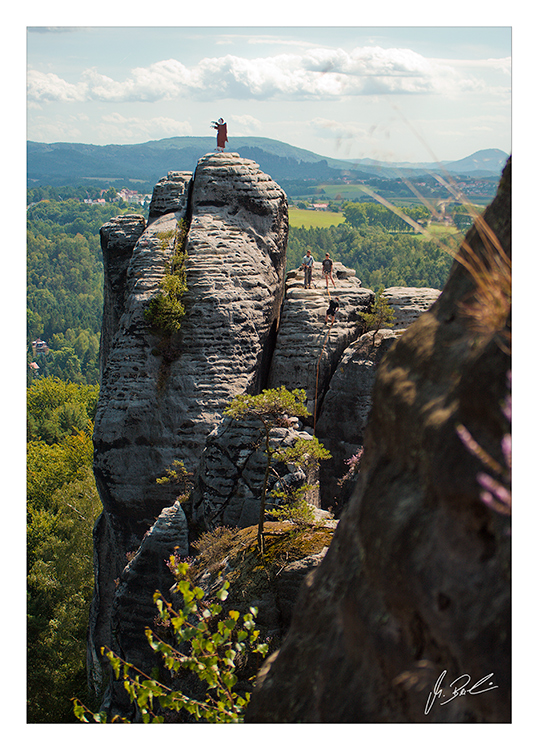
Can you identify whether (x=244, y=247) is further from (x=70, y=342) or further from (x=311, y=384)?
(x=70, y=342)

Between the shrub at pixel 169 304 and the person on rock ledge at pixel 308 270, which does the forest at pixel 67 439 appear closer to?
the person on rock ledge at pixel 308 270

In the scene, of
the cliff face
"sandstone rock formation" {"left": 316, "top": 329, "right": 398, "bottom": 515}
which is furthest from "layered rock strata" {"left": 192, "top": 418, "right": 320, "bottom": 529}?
"sandstone rock formation" {"left": 316, "top": 329, "right": 398, "bottom": 515}

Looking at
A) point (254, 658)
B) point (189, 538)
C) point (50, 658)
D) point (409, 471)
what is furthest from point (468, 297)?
point (50, 658)

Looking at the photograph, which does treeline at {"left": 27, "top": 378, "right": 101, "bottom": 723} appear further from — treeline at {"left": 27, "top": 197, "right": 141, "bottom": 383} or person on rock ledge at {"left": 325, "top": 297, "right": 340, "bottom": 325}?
treeline at {"left": 27, "top": 197, "right": 141, "bottom": 383}

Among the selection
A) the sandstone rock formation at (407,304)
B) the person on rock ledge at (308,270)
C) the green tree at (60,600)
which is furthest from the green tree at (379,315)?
the green tree at (60,600)
